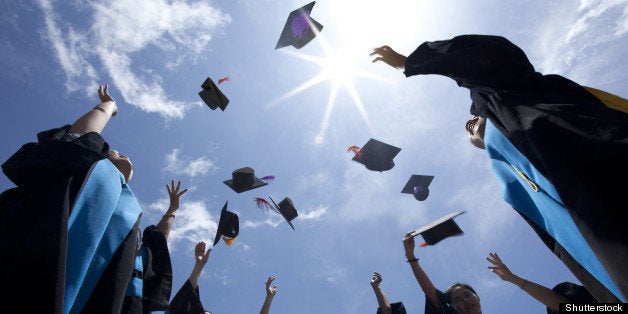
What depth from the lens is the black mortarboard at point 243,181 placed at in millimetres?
6293

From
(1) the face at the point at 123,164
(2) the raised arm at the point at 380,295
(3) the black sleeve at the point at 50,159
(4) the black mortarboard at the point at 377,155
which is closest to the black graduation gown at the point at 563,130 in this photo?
(3) the black sleeve at the point at 50,159

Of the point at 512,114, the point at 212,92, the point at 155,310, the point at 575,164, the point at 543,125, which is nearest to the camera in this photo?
the point at 575,164

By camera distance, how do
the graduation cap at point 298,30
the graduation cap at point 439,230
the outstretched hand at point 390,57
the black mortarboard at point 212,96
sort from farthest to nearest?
the black mortarboard at point 212,96 → the graduation cap at point 298,30 → the graduation cap at point 439,230 → the outstretched hand at point 390,57

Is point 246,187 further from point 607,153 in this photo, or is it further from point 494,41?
point 607,153

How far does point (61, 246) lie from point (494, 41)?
7.70ft

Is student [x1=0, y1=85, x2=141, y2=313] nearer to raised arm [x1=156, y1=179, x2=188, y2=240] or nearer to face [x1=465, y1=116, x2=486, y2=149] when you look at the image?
raised arm [x1=156, y1=179, x2=188, y2=240]

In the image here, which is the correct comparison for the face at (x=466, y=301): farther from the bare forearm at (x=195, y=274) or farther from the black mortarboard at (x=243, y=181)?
the black mortarboard at (x=243, y=181)

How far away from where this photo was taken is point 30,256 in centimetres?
109

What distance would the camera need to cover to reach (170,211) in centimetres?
310

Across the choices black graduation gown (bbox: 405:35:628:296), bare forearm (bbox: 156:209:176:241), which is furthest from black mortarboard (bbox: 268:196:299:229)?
black graduation gown (bbox: 405:35:628:296)

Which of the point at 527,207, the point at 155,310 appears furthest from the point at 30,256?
the point at 527,207

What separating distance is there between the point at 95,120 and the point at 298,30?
13.1 ft

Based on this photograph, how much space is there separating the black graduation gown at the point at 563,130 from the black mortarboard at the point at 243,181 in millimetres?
4926

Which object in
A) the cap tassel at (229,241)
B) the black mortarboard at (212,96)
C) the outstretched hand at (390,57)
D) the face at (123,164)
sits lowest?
the face at (123,164)
